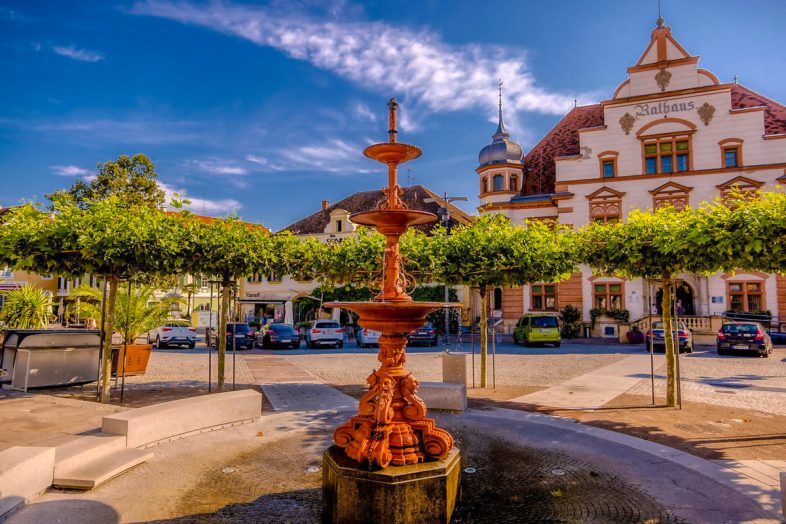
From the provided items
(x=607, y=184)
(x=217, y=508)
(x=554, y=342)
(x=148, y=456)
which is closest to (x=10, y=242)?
(x=148, y=456)

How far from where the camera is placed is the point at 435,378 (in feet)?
52.0

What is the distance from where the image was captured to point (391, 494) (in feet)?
15.5

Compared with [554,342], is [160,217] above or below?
above

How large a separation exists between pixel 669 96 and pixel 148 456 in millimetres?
38039

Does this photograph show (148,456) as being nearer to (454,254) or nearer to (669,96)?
(454,254)

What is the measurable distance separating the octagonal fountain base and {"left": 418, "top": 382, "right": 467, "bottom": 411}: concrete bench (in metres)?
4.97

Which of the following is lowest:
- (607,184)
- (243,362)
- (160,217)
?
(243,362)

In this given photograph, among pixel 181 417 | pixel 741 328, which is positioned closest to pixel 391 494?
pixel 181 417

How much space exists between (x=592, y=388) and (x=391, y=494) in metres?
10.2

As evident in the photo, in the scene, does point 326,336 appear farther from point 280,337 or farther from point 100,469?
point 100,469

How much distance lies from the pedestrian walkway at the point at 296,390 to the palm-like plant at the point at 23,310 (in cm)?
724

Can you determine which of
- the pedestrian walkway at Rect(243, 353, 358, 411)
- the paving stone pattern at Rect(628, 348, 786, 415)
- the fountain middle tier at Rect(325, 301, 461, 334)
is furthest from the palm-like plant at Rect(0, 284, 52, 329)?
the paving stone pattern at Rect(628, 348, 786, 415)

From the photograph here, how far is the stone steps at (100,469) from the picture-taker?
5.57 metres

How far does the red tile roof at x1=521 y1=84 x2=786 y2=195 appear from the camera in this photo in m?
35.7
